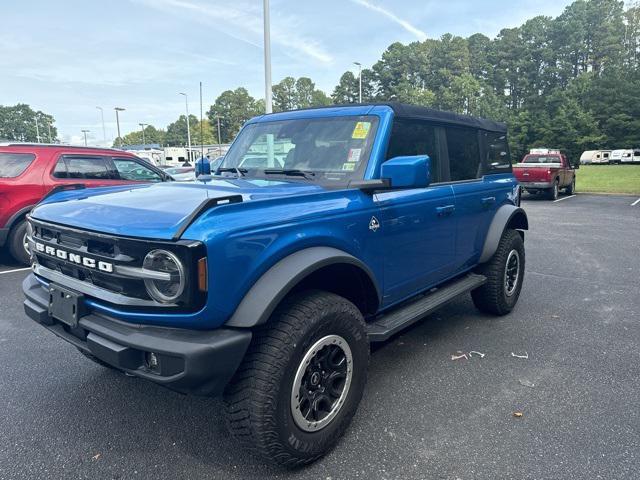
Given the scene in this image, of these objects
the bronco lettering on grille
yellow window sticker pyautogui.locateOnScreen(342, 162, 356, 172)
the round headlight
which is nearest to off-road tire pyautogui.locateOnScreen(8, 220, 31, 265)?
the bronco lettering on grille

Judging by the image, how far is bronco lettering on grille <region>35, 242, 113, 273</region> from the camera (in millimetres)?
2200

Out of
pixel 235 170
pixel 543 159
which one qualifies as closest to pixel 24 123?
pixel 543 159

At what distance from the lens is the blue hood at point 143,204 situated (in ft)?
6.84

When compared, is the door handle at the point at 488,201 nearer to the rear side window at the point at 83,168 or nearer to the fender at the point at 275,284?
the fender at the point at 275,284

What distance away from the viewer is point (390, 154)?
3.19m

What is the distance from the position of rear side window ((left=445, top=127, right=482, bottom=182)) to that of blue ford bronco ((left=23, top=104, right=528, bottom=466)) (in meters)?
0.33

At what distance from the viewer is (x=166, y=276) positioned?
2.02 m

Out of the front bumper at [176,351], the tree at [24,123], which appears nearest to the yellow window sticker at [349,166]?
the front bumper at [176,351]

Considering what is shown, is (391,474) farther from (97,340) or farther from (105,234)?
(105,234)

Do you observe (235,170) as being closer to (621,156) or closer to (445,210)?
(445,210)

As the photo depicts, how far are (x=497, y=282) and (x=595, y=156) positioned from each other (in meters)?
53.5

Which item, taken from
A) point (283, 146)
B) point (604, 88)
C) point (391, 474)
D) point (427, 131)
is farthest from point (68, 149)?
point (604, 88)

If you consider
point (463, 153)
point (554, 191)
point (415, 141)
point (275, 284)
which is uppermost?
point (415, 141)

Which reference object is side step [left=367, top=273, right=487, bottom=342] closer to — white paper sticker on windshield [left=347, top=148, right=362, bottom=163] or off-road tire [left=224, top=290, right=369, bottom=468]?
off-road tire [left=224, top=290, right=369, bottom=468]
